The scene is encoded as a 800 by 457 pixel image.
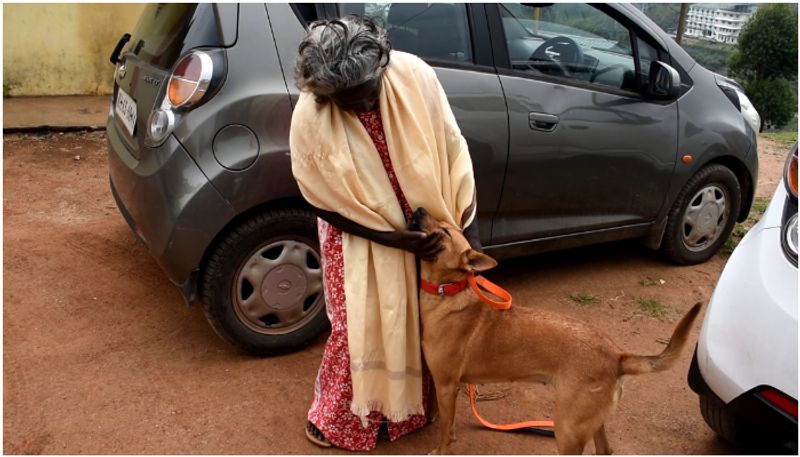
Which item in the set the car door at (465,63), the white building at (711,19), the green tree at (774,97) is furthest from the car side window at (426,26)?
the green tree at (774,97)

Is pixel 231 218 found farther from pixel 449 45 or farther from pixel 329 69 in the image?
pixel 449 45

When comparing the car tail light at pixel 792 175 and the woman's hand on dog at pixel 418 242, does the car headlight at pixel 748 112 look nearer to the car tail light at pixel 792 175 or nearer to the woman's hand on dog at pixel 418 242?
the car tail light at pixel 792 175

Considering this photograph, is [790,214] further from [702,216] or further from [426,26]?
[702,216]

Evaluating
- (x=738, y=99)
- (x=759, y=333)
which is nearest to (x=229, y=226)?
(x=759, y=333)

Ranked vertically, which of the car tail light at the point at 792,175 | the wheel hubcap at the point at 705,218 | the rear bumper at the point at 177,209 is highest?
the car tail light at the point at 792,175

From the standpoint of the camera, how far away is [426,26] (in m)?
3.45

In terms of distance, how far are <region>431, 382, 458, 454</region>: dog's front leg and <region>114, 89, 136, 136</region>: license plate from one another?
1.92 meters

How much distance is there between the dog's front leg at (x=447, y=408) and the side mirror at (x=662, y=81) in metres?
2.30

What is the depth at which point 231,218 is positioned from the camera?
3031 mm

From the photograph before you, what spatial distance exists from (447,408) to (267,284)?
105 centimetres

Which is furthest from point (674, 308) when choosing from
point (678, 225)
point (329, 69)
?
point (329, 69)

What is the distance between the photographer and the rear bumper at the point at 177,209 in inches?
117

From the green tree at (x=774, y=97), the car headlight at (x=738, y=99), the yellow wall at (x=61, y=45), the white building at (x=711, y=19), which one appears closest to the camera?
the car headlight at (x=738, y=99)

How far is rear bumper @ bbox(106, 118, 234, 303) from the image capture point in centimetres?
297
